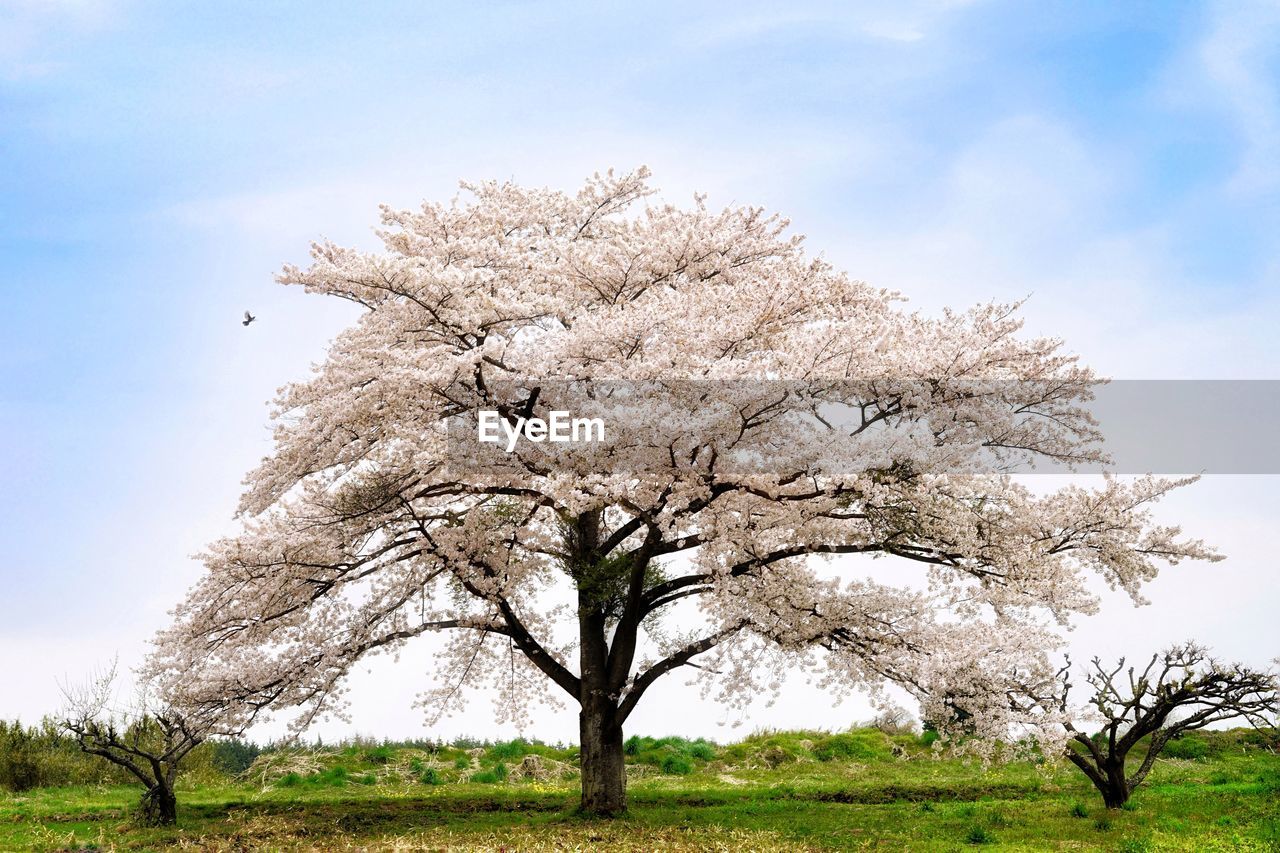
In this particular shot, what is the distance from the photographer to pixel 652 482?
14.0 m

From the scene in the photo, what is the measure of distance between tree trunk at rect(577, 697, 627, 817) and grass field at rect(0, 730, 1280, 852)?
1.35ft

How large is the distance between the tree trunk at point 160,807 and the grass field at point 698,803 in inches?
10.7

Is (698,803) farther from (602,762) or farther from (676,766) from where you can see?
(676,766)

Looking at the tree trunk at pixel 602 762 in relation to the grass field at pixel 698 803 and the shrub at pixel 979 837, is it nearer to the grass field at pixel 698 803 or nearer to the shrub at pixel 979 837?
the grass field at pixel 698 803

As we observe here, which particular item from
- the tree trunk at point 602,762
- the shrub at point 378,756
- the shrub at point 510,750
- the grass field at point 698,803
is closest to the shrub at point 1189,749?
the grass field at point 698,803

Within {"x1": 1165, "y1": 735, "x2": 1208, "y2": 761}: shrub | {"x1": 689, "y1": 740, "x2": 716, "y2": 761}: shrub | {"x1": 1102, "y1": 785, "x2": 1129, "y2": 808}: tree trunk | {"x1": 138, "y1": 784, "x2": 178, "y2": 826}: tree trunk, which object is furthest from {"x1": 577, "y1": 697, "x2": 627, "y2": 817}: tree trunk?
{"x1": 1165, "y1": 735, "x2": 1208, "y2": 761}: shrub

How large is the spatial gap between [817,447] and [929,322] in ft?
9.95

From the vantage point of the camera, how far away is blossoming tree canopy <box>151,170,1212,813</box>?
13.6 meters

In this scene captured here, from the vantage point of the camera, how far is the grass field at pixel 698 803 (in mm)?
13195

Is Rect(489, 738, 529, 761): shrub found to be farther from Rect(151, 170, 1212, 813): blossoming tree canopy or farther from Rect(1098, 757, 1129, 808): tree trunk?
Rect(1098, 757, 1129, 808): tree trunk

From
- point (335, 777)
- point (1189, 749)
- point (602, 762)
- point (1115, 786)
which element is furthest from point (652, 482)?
point (1189, 749)

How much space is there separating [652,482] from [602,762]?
4.99 metres

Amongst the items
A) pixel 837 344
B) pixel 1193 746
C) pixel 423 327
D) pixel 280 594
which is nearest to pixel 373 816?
pixel 280 594

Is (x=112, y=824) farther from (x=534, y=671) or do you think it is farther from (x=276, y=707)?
(x=534, y=671)
